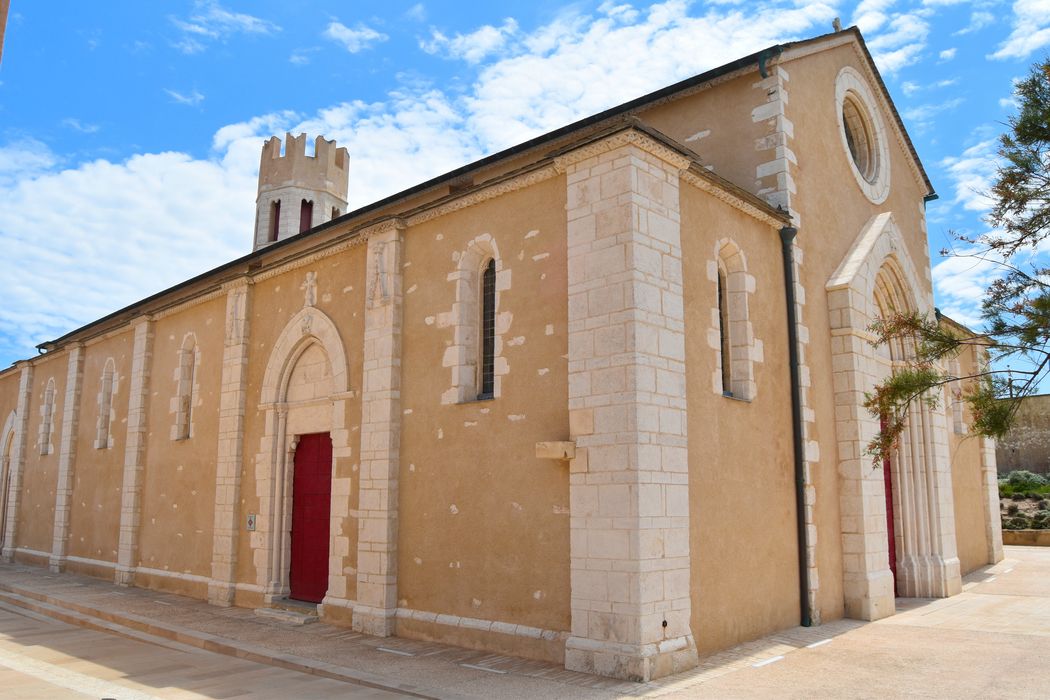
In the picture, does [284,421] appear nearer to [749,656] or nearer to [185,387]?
[185,387]

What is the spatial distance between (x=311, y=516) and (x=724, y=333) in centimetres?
676

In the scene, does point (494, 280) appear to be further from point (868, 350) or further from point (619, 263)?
point (868, 350)

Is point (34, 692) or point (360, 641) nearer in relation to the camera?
point (34, 692)

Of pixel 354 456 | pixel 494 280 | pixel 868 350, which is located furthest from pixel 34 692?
pixel 868 350

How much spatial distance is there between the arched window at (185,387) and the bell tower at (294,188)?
13942 mm

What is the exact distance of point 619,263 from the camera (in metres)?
8.09

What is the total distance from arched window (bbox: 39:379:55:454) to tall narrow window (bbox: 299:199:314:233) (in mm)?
10587

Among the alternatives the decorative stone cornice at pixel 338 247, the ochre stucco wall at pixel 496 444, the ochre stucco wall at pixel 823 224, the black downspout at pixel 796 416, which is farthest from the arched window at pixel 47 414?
the ochre stucco wall at pixel 823 224

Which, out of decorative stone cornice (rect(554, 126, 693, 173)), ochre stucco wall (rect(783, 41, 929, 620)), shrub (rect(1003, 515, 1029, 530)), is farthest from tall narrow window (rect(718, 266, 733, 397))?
shrub (rect(1003, 515, 1029, 530))

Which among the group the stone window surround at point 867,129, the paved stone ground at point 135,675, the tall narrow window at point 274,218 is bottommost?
the paved stone ground at point 135,675

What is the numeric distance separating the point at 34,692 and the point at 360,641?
340 cm

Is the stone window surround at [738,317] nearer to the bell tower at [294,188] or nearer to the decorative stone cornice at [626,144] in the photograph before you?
the decorative stone cornice at [626,144]

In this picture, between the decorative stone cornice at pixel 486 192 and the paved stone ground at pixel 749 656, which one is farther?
the decorative stone cornice at pixel 486 192

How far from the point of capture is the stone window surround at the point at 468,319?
31.9 feet
